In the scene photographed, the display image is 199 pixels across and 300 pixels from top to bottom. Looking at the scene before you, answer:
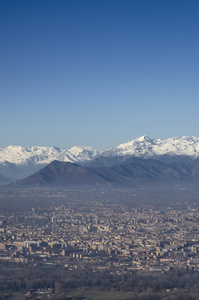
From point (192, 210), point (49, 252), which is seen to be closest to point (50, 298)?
point (49, 252)

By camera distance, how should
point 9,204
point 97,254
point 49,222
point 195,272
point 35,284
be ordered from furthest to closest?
point 9,204 < point 49,222 < point 97,254 < point 195,272 < point 35,284

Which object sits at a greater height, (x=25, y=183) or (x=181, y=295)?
(x=25, y=183)

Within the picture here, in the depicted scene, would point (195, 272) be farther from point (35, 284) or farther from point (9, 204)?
point (9, 204)

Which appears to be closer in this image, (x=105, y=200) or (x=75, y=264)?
(x=75, y=264)

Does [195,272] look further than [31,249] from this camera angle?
No

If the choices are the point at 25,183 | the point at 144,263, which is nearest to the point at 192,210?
the point at 144,263

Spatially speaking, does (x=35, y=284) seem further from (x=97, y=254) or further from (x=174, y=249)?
(x=174, y=249)

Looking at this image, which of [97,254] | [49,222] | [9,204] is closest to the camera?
[97,254]

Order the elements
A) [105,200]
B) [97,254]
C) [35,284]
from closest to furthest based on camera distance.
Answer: [35,284]
[97,254]
[105,200]

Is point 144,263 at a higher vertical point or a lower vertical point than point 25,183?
lower
